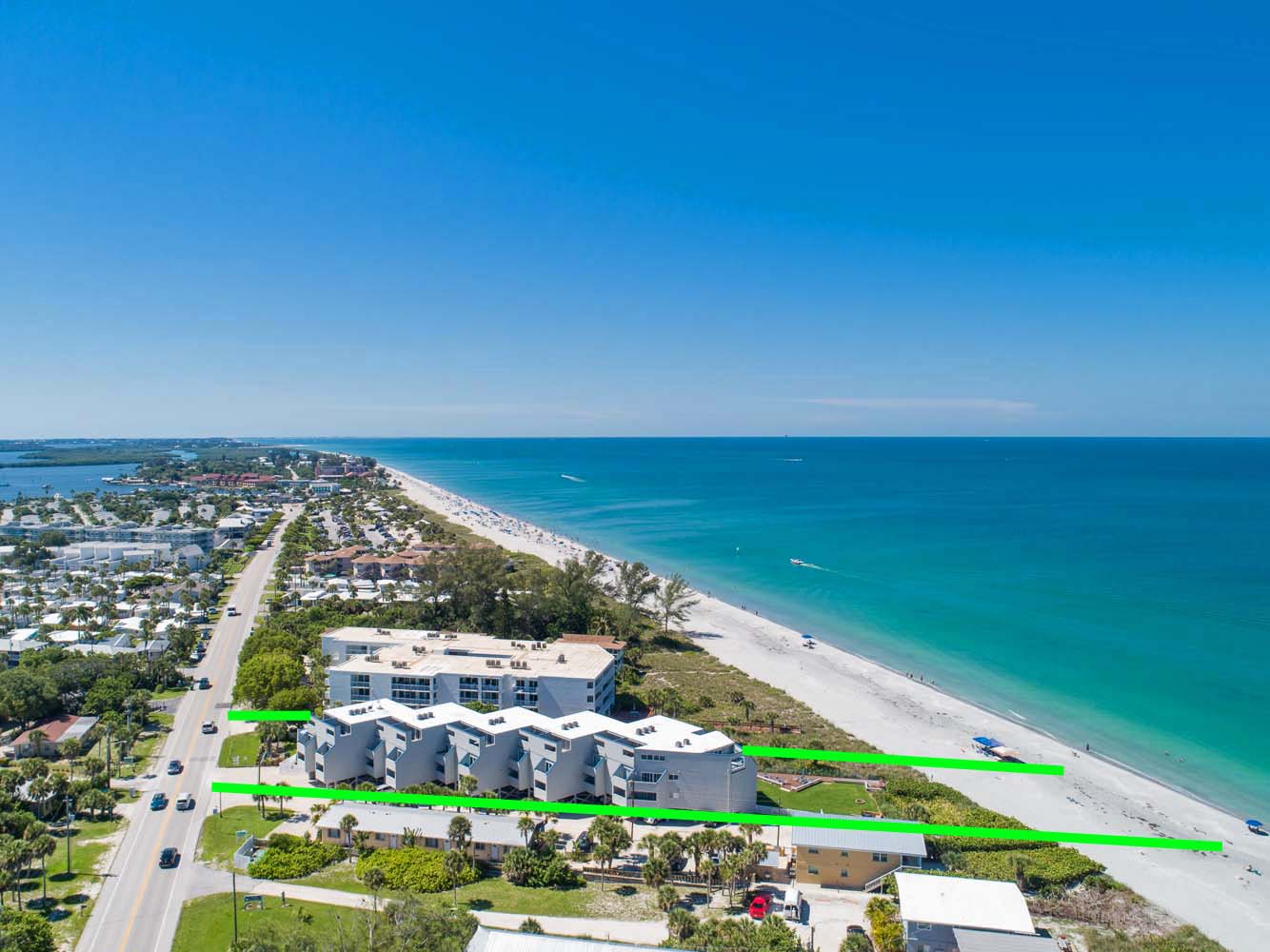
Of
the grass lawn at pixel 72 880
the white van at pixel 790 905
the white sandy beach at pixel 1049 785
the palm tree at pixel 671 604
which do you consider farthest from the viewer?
Result: the palm tree at pixel 671 604

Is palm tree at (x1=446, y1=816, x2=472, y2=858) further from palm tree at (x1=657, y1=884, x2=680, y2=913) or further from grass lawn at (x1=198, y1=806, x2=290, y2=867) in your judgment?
grass lawn at (x1=198, y1=806, x2=290, y2=867)

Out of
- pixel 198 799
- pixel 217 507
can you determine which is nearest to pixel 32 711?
pixel 198 799

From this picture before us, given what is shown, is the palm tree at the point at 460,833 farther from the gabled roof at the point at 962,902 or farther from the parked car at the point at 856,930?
the gabled roof at the point at 962,902

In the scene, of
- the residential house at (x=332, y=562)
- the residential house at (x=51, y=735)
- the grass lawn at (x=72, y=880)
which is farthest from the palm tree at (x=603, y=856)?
the residential house at (x=332, y=562)

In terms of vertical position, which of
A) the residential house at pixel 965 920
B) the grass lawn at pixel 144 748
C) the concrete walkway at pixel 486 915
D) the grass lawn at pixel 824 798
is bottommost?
the grass lawn at pixel 824 798

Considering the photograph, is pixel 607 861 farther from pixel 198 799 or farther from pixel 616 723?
pixel 198 799
